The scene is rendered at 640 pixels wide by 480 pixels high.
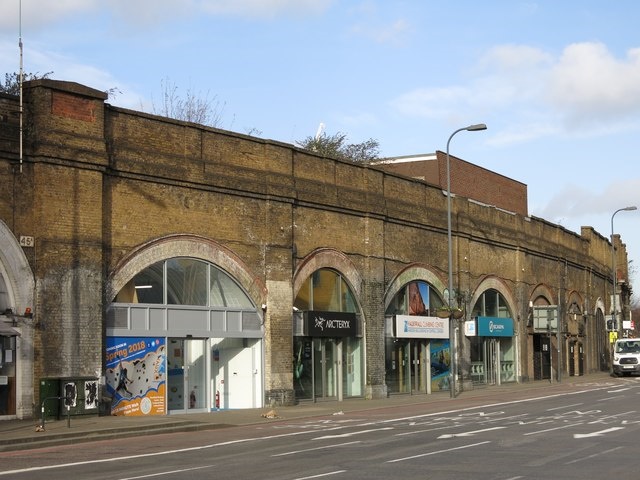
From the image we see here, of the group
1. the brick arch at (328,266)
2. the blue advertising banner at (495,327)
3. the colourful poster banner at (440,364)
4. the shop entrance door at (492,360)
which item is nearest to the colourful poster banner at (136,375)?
the brick arch at (328,266)

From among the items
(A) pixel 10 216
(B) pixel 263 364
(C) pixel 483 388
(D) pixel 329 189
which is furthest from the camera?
(C) pixel 483 388

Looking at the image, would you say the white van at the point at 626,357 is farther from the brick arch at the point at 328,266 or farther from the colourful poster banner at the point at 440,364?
the brick arch at the point at 328,266

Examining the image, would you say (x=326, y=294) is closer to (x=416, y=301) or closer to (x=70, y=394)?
(x=416, y=301)

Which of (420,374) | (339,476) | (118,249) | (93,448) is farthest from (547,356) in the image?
(339,476)

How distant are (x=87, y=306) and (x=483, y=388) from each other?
25.3 metres

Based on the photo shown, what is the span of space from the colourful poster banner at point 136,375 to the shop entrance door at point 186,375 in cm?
49

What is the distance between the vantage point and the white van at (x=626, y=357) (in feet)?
193

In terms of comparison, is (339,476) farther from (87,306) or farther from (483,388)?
(483,388)

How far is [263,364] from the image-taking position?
3228cm

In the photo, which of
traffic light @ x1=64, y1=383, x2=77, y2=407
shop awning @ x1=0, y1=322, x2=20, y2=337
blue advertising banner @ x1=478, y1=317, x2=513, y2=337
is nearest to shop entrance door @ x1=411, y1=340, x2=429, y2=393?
blue advertising banner @ x1=478, y1=317, x2=513, y2=337

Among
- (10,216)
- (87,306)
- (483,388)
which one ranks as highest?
(10,216)

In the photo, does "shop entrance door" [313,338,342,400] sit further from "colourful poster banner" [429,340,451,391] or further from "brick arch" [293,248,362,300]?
"colourful poster banner" [429,340,451,391]

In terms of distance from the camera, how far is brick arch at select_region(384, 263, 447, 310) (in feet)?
130

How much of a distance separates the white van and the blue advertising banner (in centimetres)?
1139
